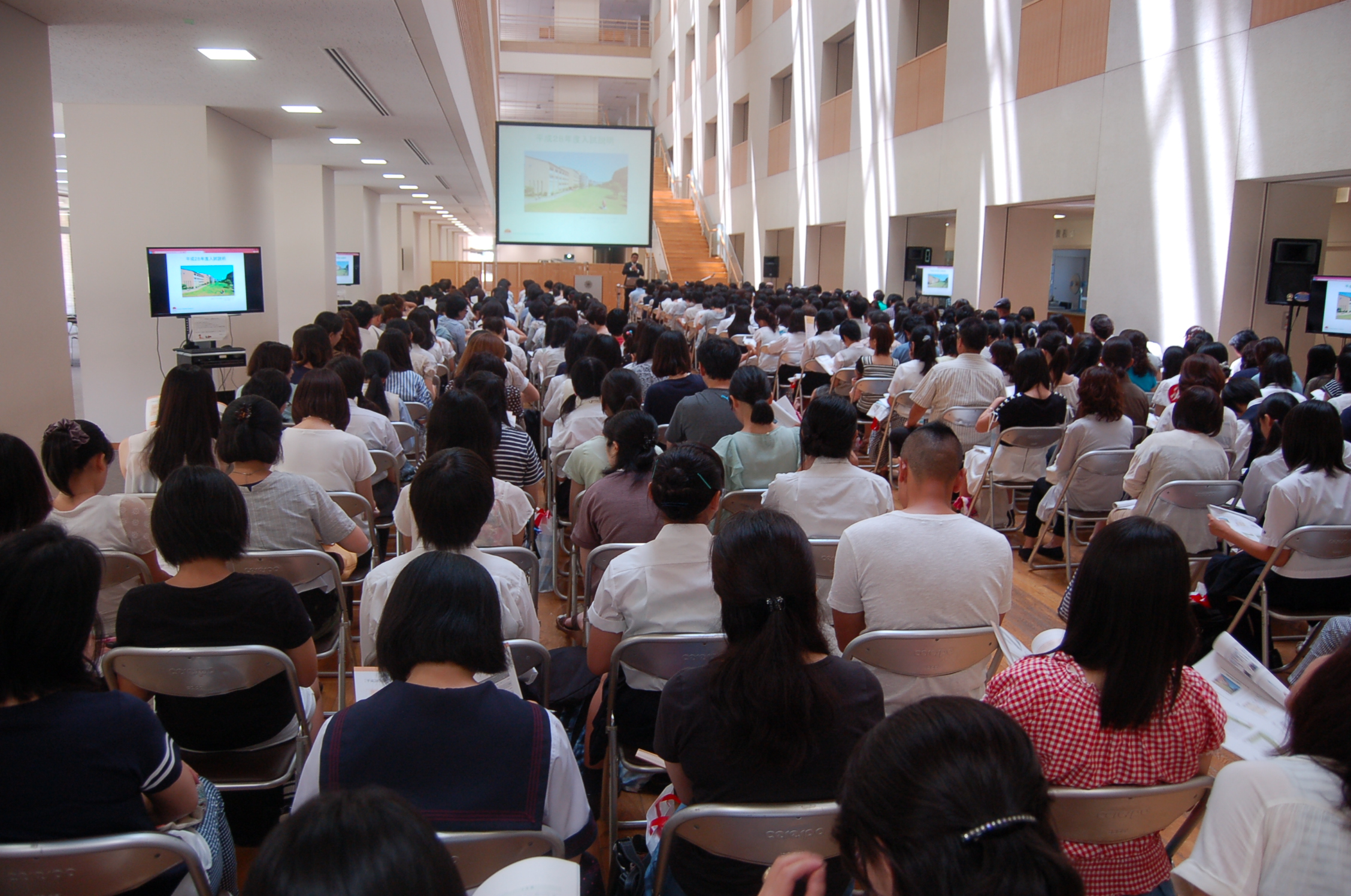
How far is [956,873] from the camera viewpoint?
849mm

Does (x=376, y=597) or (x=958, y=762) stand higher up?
(x=958, y=762)

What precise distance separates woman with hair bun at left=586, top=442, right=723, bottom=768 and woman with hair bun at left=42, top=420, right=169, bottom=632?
4.73 feet

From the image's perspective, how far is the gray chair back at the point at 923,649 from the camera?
2098mm

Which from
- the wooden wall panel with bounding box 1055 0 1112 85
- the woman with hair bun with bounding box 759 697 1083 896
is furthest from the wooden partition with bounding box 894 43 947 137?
the woman with hair bun with bounding box 759 697 1083 896

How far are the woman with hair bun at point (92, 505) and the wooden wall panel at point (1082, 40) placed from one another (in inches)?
332

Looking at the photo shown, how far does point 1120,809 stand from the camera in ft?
4.98

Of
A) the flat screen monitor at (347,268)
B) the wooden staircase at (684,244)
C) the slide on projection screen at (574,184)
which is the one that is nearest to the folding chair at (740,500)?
the slide on projection screen at (574,184)

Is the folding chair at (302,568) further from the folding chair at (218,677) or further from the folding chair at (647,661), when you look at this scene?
the folding chair at (647,661)

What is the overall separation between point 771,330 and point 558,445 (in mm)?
5208

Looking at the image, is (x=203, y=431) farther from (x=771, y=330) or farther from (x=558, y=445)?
(x=771, y=330)

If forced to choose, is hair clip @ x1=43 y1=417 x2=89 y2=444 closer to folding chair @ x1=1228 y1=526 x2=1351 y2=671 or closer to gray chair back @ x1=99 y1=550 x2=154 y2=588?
gray chair back @ x1=99 y1=550 x2=154 y2=588

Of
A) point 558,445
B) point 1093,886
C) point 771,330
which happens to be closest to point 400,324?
point 558,445

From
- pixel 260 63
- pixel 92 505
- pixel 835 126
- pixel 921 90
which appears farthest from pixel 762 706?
pixel 835 126

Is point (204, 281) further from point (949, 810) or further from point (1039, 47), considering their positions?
point (1039, 47)
